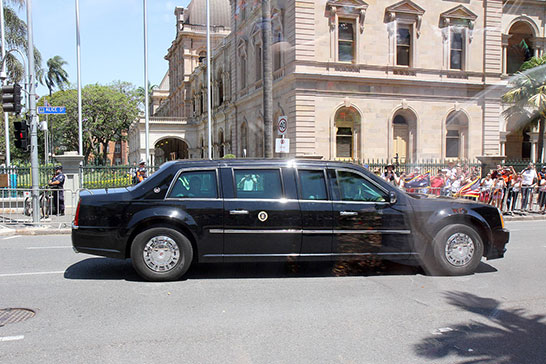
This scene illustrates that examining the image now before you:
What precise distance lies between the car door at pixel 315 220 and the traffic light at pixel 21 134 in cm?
998

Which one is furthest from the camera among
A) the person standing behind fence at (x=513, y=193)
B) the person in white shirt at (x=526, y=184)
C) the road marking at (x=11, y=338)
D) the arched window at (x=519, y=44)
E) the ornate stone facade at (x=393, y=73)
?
the ornate stone facade at (x=393, y=73)

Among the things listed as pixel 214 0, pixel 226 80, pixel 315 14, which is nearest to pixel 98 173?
pixel 315 14

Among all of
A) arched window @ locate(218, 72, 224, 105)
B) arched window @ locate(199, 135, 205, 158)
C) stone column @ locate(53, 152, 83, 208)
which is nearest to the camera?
stone column @ locate(53, 152, 83, 208)

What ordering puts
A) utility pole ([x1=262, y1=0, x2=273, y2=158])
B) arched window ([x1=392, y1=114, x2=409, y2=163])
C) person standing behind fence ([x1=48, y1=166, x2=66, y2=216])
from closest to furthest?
person standing behind fence ([x1=48, y1=166, x2=66, y2=216]), utility pole ([x1=262, y1=0, x2=273, y2=158]), arched window ([x1=392, y1=114, x2=409, y2=163])

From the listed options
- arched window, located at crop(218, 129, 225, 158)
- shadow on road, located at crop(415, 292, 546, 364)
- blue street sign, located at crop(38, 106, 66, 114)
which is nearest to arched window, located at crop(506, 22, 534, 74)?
blue street sign, located at crop(38, 106, 66, 114)

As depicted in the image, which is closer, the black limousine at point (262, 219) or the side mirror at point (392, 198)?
the black limousine at point (262, 219)

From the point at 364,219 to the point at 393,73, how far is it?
68.6ft

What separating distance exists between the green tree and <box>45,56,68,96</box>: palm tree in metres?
18.0

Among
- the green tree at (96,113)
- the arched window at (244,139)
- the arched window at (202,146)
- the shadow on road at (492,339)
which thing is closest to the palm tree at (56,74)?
the green tree at (96,113)

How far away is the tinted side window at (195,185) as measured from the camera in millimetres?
6434

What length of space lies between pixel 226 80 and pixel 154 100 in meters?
65.1

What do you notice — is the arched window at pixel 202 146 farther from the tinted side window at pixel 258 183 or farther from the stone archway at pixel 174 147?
the tinted side window at pixel 258 183

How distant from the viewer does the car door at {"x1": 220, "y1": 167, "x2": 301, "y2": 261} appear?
6.32 meters

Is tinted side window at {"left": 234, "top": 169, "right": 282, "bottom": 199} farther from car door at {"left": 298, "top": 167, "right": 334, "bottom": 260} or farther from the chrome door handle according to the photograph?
car door at {"left": 298, "top": 167, "right": 334, "bottom": 260}
